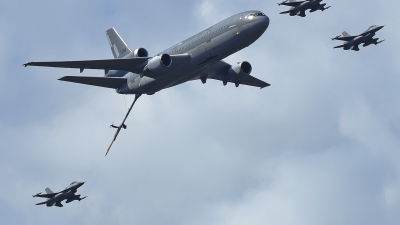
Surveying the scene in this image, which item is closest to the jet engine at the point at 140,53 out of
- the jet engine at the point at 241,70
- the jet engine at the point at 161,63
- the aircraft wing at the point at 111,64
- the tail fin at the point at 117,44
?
the aircraft wing at the point at 111,64

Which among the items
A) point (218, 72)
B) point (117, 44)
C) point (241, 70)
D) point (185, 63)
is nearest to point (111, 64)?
point (185, 63)

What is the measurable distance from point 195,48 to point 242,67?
975 cm

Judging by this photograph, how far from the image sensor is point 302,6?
83.1 m

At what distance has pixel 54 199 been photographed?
88375mm

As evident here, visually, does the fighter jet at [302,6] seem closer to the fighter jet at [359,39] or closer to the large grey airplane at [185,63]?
the fighter jet at [359,39]

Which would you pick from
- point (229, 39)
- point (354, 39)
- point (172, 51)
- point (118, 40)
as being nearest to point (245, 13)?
point (229, 39)

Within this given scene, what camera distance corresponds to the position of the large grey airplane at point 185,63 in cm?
7125

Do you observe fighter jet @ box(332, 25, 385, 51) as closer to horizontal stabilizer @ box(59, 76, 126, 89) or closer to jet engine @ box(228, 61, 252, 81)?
jet engine @ box(228, 61, 252, 81)

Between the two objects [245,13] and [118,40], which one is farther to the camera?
[118,40]

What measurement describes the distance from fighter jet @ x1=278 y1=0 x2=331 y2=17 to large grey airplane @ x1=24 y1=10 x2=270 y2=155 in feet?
25.3

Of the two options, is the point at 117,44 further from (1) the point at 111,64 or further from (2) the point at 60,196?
(2) the point at 60,196

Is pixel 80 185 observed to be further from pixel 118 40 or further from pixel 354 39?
pixel 354 39

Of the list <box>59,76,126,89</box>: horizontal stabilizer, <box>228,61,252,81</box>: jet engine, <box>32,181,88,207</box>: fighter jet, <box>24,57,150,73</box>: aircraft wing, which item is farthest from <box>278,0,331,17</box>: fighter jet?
<box>32,181,88,207</box>: fighter jet

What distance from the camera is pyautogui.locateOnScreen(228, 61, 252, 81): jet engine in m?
81.6
